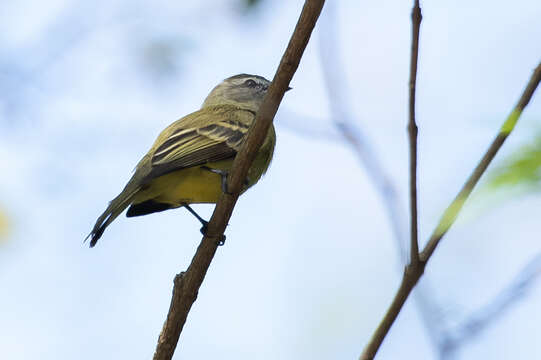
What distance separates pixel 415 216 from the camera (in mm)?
2453

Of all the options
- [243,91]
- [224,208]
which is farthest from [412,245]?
[243,91]

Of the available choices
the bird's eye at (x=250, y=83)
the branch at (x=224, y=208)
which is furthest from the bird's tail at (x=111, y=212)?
the bird's eye at (x=250, y=83)

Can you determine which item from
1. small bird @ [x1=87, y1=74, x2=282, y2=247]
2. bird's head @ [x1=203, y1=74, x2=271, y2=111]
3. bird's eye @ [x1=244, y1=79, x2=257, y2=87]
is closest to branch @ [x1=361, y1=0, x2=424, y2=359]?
small bird @ [x1=87, y1=74, x2=282, y2=247]

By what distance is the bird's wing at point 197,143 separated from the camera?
19.7ft

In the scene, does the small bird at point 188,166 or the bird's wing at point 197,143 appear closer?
the small bird at point 188,166

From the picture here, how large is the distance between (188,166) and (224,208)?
4.35 ft

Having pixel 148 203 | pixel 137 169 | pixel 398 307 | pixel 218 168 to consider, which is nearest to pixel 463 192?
pixel 398 307

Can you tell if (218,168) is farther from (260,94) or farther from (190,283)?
(260,94)

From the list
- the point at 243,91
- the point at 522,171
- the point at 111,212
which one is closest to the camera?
the point at 522,171

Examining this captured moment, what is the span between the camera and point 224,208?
4789 millimetres

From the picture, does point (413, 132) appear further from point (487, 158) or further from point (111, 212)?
point (111, 212)

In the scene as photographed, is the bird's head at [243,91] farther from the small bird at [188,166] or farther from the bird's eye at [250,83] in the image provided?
the small bird at [188,166]

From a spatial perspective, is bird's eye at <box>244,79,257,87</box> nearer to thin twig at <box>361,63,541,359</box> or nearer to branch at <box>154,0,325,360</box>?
branch at <box>154,0,325,360</box>

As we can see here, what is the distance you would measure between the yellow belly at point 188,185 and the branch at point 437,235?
397 centimetres
